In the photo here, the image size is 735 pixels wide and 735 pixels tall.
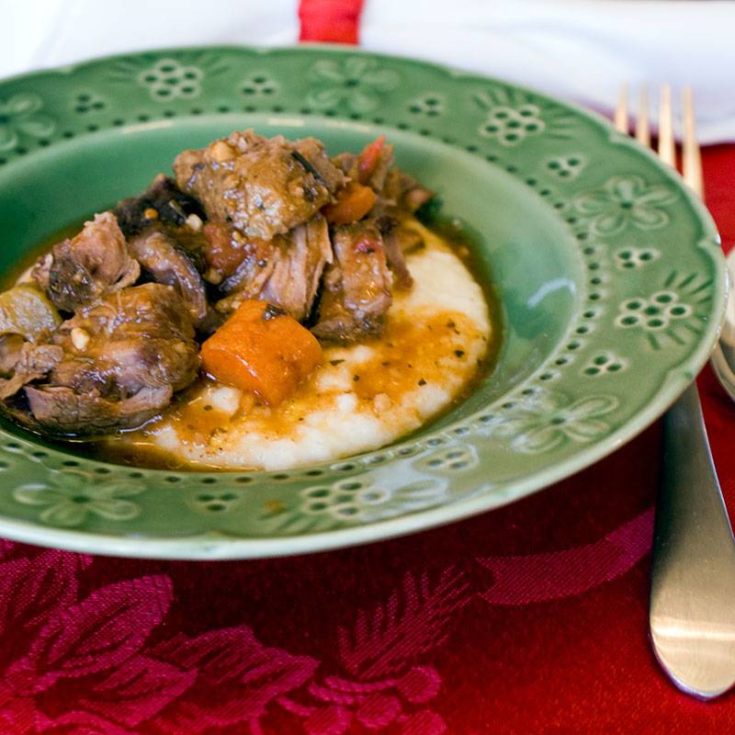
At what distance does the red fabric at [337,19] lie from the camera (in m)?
4.15

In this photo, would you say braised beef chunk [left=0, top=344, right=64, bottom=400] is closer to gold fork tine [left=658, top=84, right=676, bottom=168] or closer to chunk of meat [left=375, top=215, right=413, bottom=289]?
chunk of meat [left=375, top=215, right=413, bottom=289]

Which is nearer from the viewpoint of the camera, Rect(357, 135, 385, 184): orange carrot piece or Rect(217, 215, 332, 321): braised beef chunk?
Rect(217, 215, 332, 321): braised beef chunk

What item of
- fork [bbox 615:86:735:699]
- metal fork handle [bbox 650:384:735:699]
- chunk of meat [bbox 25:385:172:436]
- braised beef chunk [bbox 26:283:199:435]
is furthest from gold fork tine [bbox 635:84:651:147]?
chunk of meat [bbox 25:385:172:436]

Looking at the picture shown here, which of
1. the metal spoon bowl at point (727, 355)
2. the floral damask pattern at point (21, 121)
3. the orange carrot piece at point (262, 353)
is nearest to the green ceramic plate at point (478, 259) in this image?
the floral damask pattern at point (21, 121)

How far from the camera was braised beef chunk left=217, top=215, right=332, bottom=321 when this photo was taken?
9.29 feet

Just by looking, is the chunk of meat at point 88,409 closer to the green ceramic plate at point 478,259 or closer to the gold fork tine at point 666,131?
the green ceramic plate at point 478,259

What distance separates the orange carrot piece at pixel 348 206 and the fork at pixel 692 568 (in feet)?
3.83

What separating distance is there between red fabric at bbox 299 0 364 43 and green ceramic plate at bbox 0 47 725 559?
423 mm

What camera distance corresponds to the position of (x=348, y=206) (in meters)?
3.01

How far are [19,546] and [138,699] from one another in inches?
22.3

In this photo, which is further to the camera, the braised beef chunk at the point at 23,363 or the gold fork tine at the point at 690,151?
the gold fork tine at the point at 690,151

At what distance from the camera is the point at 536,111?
3.41m

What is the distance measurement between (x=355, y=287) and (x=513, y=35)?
194 centimetres

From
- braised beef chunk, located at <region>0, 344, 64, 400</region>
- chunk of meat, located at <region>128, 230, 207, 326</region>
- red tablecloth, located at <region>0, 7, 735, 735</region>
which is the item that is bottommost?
red tablecloth, located at <region>0, 7, 735, 735</region>
